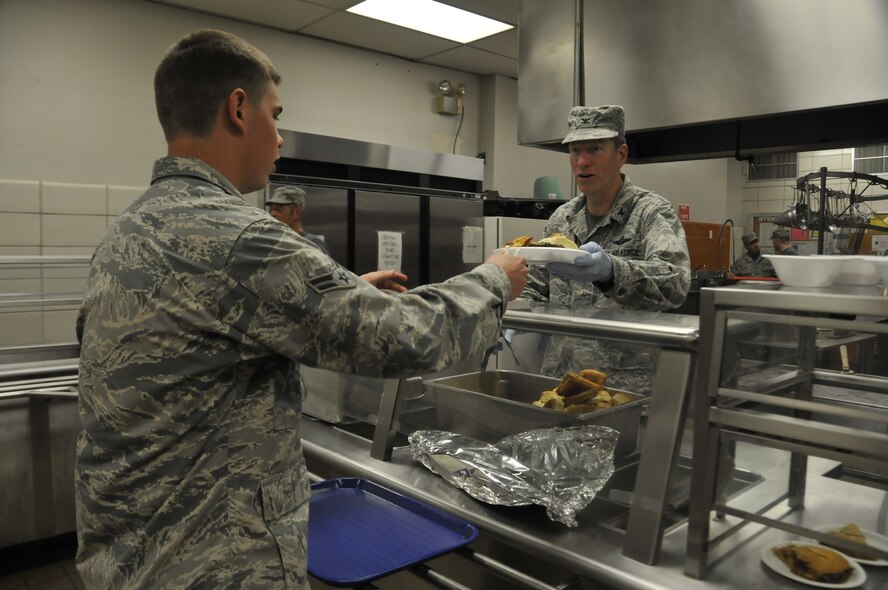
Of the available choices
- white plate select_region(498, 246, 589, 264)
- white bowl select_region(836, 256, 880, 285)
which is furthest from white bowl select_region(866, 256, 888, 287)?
white plate select_region(498, 246, 589, 264)

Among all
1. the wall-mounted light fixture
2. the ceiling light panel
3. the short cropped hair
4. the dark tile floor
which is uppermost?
the ceiling light panel

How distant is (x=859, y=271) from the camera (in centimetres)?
113

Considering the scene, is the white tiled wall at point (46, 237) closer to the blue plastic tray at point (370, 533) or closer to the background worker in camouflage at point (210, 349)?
the blue plastic tray at point (370, 533)

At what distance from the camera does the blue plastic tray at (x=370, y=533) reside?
1153mm

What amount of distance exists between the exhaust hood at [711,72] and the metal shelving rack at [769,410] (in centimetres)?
138

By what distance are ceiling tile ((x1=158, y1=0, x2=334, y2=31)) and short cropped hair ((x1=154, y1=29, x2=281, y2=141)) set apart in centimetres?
341

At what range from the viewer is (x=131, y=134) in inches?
162

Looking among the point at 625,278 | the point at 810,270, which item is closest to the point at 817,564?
the point at 810,270

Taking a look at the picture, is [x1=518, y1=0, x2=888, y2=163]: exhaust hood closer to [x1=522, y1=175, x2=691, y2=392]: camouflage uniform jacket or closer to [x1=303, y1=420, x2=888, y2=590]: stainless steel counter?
[x1=522, y1=175, x2=691, y2=392]: camouflage uniform jacket

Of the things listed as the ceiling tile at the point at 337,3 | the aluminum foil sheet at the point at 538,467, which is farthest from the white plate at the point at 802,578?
the ceiling tile at the point at 337,3

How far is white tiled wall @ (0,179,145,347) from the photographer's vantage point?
3.68 m

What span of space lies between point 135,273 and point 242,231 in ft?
0.56

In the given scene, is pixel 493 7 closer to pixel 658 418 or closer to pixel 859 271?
pixel 859 271

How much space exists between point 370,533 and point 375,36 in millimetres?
4263
